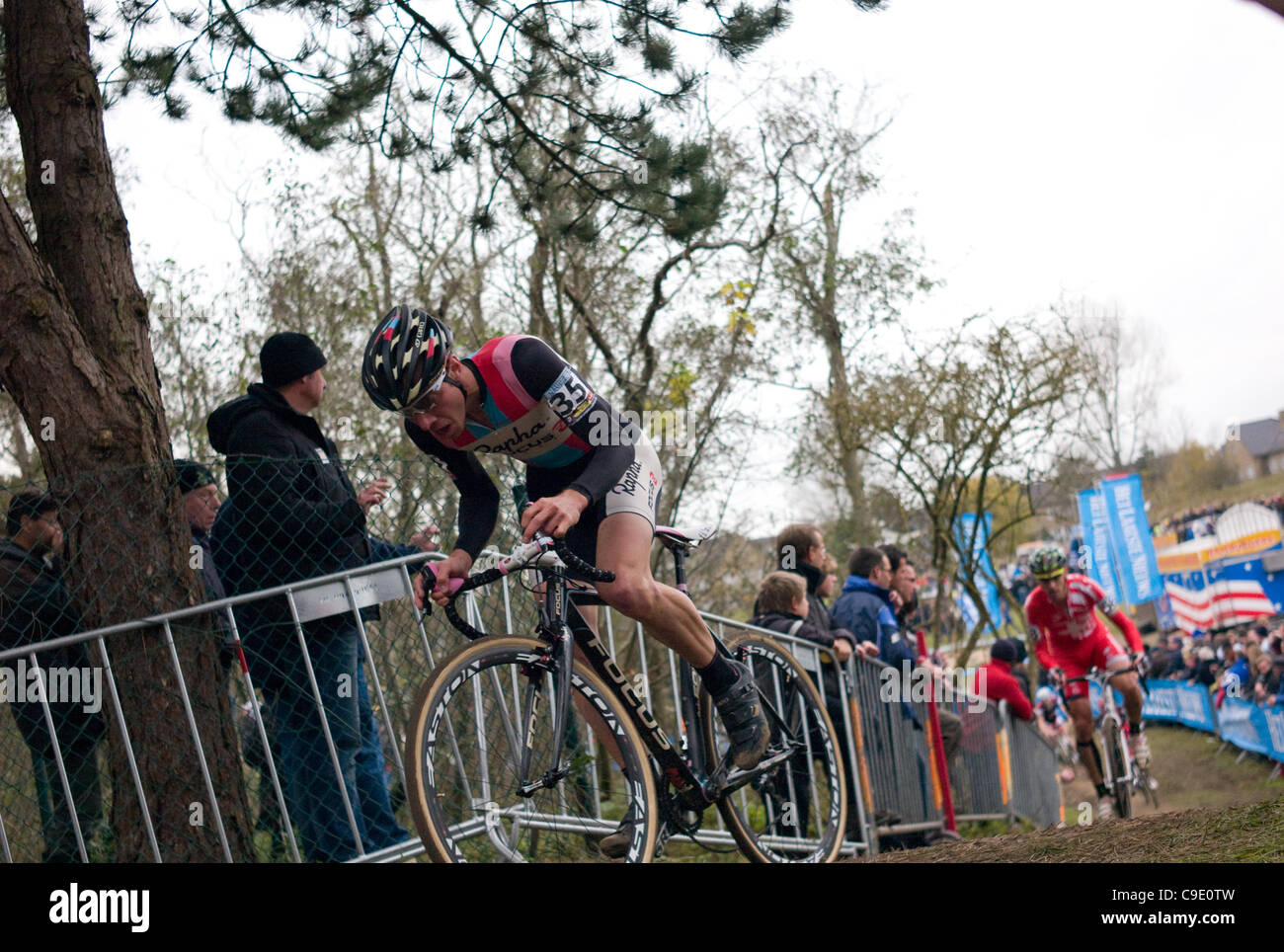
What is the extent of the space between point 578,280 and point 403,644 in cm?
959

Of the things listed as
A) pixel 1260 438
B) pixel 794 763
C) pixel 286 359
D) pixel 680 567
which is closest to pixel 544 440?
pixel 680 567

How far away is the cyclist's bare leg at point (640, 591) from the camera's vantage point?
12.3ft

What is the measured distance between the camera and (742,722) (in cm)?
424

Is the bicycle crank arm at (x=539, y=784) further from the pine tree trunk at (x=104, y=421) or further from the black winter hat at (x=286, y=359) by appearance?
the black winter hat at (x=286, y=359)

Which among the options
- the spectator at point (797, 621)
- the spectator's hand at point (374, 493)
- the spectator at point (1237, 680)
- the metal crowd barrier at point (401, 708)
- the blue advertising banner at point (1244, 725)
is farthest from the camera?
the spectator at point (1237, 680)

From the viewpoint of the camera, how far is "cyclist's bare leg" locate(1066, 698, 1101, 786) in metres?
9.66

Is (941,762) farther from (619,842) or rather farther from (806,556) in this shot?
(619,842)

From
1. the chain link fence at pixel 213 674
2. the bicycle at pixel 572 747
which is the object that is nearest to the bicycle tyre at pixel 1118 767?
the bicycle at pixel 572 747

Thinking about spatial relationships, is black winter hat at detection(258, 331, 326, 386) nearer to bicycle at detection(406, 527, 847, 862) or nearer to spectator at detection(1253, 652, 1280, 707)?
bicycle at detection(406, 527, 847, 862)
